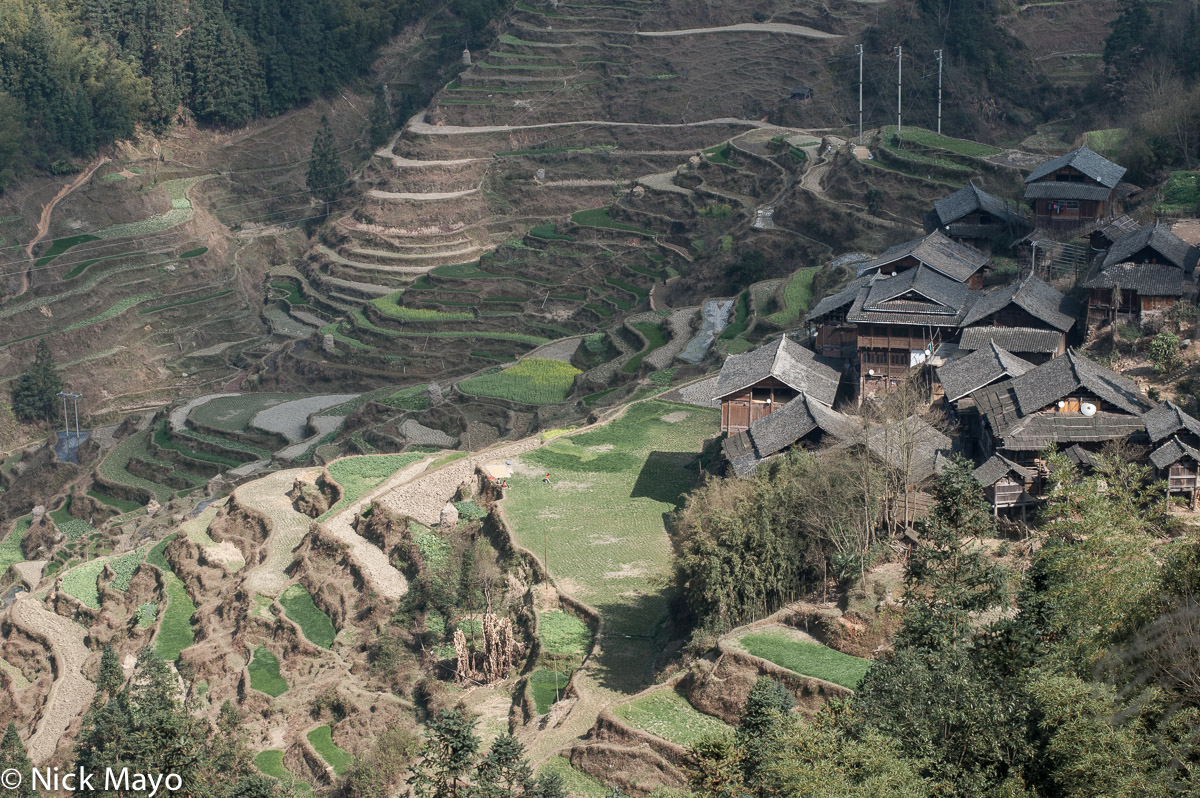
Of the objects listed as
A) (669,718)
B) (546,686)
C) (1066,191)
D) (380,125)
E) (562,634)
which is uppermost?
(1066,191)

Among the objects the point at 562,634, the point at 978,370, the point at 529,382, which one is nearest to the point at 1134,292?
the point at 978,370

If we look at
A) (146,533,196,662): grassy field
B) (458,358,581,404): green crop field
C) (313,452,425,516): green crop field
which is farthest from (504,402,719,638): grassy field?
(458,358,581,404): green crop field

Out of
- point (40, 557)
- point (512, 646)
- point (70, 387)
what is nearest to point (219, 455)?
point (40, 557)

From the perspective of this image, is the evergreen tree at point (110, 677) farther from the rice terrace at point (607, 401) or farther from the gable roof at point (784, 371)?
the gable roof at point (784, 371)

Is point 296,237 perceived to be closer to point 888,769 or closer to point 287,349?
point 287,349

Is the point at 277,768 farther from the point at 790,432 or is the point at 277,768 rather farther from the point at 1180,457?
the point at 1180,457
